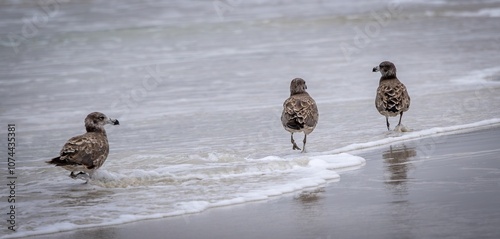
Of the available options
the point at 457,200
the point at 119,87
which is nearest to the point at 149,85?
the point at 119,87

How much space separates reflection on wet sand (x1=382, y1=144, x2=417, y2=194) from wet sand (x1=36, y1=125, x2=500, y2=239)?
1 cm

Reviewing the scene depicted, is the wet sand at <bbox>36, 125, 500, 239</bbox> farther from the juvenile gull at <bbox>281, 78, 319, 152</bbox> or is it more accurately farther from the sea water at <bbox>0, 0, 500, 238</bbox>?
the juvenile gull at <bbox>281, 78, 319, 152</bbox>

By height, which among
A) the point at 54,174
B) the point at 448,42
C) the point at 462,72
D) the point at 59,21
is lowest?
the point at 54,174

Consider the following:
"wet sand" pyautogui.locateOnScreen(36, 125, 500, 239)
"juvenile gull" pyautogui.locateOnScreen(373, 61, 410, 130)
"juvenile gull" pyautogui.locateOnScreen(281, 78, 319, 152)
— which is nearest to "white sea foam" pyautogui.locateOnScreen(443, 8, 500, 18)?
"juvenile gull" pyautogui.locateOnScreen(373, 61, 410, 130)

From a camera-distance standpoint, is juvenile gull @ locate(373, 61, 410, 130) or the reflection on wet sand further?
juvenile gull @ locate(373, 61, 410, 130)

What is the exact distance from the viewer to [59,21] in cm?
3108

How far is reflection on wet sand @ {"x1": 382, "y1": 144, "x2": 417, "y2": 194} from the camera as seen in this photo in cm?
788

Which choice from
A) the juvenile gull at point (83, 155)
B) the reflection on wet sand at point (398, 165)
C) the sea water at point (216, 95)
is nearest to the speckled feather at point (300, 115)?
the sea water at point (216, 95)

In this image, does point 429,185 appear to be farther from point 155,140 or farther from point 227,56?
point 227,56

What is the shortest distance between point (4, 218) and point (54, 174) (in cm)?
192

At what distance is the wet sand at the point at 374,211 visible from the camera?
646cm

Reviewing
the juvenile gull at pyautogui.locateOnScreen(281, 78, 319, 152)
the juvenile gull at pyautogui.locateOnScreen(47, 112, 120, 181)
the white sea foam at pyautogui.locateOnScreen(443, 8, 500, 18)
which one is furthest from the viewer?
the white sea foam at pyautogui.locateOnScreen(443, 8, 500, 18)

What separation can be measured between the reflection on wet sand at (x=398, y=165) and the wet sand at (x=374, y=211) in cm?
1

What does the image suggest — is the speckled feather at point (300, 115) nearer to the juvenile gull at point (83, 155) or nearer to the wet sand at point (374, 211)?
the wet sand at point (374, 211)
